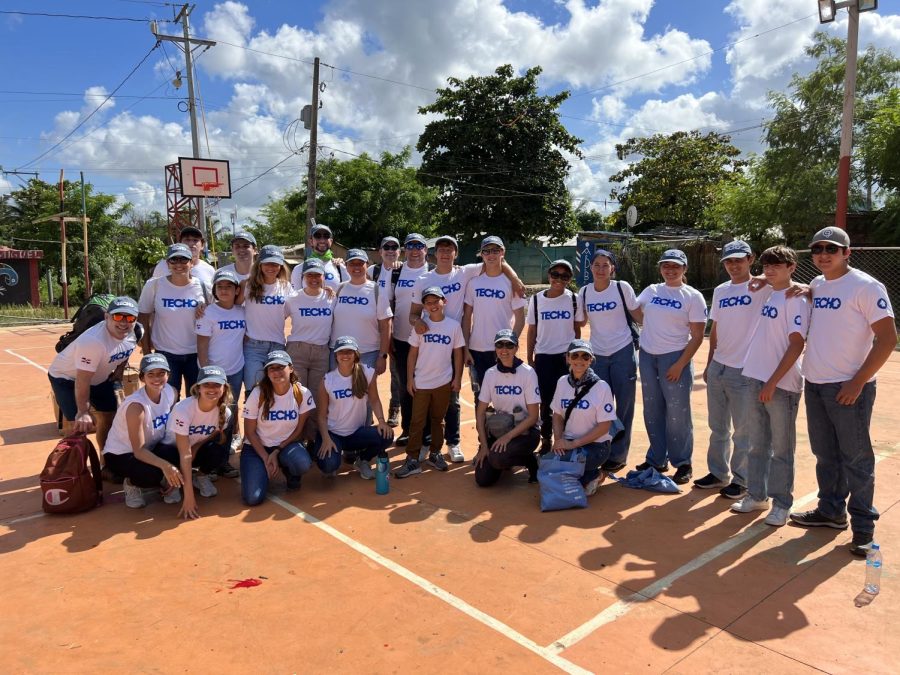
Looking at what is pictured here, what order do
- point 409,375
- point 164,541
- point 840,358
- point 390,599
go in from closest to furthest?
point 390,599 → point 840,358 → point 164,541 → point 409,375

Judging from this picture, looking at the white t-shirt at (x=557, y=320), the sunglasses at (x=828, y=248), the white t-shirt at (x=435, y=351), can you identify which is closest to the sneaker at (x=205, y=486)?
the white t-shirt at (x=435, y=351)

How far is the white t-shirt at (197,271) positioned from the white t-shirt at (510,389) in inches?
117

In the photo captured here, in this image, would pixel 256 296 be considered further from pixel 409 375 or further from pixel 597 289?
pixel 597 289

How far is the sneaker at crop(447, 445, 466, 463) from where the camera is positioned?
6109mm

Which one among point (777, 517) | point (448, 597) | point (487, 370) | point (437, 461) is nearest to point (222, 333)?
point (437, 461)

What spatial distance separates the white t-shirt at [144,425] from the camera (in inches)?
191

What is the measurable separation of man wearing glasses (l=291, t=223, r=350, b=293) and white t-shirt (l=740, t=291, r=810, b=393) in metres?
3.83

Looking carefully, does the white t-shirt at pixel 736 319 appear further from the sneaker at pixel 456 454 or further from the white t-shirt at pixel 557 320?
the sneaker at pixel 456 454

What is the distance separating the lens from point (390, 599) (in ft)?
11.8

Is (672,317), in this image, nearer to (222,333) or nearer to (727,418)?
(727,418)

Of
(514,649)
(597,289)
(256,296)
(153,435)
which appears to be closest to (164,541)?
(153,435)

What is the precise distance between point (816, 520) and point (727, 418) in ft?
3.22

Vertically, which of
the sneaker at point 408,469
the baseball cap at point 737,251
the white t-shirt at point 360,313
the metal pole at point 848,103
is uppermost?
the metal pole at point 848,103

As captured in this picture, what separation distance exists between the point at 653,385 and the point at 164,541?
4148 millimetres
